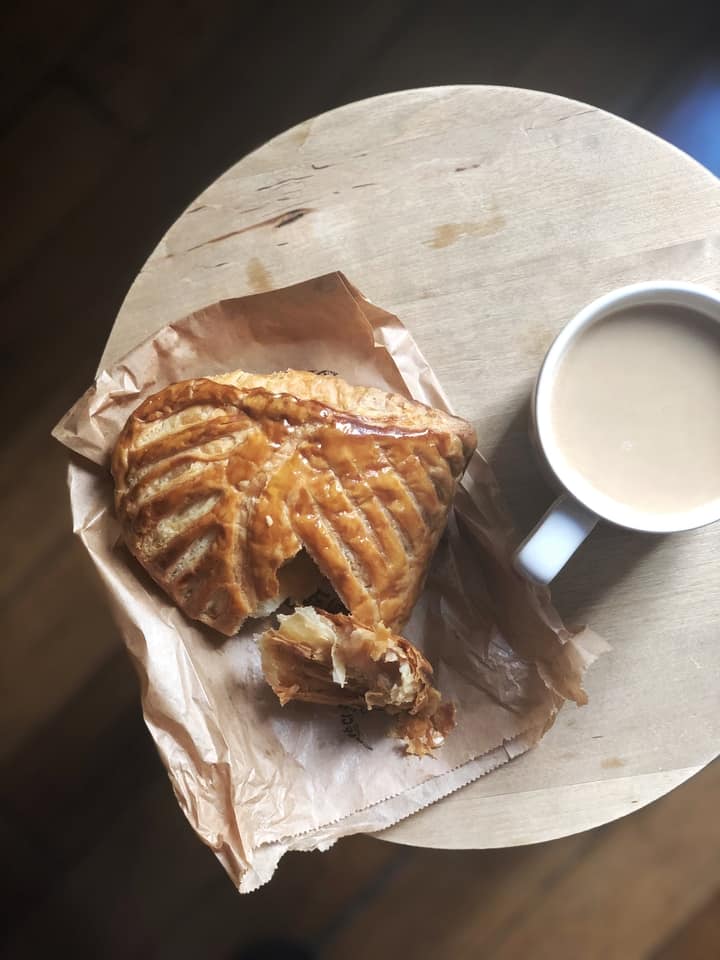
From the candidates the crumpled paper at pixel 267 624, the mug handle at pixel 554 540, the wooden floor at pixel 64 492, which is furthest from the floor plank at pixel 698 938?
the mug handle at pixel 554 540

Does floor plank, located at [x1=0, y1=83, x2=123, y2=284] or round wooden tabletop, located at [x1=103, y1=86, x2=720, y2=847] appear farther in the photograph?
floor plank, located at [x1=0, y1=83, x2=123, y2=284]

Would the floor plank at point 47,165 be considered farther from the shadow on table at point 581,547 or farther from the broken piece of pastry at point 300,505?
the shadow on table at point 581,547

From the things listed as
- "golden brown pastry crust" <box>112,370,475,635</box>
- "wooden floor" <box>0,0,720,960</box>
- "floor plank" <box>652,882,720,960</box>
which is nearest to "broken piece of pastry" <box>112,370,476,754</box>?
"golden brown pastry crust" <box>112,370,475,635</box>

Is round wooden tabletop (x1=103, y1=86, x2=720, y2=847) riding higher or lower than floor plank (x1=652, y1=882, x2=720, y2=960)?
higher

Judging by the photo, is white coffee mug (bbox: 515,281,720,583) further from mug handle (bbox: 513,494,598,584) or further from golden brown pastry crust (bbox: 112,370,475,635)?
golden brown pastry crust (bbox: 112,370,475,635)

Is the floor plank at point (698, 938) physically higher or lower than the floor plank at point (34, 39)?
lower

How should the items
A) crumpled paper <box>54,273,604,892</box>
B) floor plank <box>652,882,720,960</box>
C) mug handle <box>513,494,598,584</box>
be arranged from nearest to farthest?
mug handle <box>513,494,598,584</box>, crumpled paper <box>54,273,604,892</box>, floor plank <box>652,882,720,960</box>

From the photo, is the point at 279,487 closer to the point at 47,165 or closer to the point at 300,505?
the point at 300,505

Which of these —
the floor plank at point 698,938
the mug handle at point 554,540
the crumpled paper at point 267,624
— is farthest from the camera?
the floor plank at point 698,938
